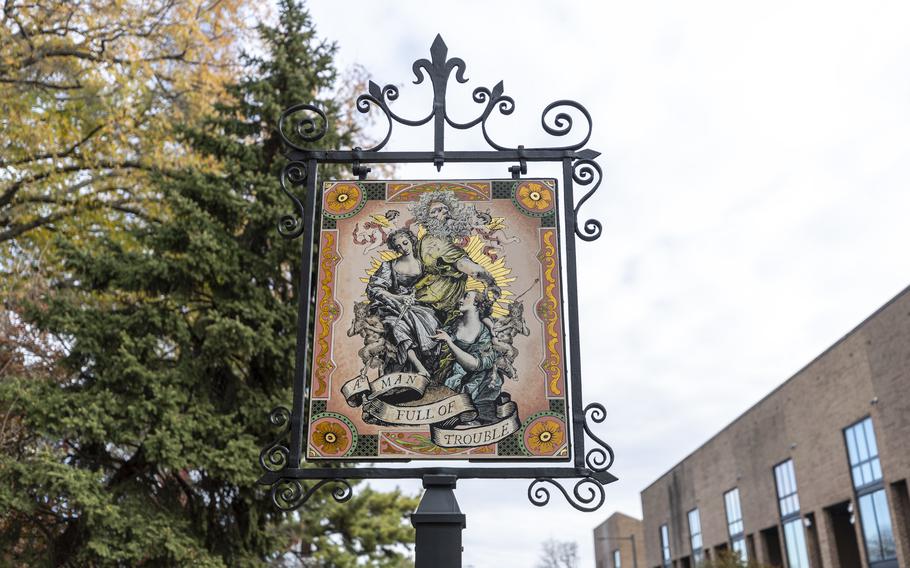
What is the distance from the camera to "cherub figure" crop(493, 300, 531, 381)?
4.39 metres

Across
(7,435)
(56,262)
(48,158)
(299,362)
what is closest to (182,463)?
(7,435)

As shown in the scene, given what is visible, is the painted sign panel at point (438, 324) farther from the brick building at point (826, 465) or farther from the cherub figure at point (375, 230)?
the brick building at point (826, 465)

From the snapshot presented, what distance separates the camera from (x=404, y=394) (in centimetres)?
432

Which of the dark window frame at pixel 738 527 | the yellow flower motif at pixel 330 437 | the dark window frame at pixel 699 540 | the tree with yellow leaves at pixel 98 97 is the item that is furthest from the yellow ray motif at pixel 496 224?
the dark window frame at pixel 699 540

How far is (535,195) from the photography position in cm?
474

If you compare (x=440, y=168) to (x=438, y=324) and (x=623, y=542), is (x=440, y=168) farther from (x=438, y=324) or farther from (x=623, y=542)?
(x=623, y=542)

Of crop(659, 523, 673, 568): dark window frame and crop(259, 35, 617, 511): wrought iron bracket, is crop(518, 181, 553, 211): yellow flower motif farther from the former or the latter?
crop(659, 523, 673, 568): dark window frame

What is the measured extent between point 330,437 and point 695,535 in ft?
151

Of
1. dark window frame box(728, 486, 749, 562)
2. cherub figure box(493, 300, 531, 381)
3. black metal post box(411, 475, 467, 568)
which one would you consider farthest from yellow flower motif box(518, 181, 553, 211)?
dark window frame box(728, 486, 749, 562)

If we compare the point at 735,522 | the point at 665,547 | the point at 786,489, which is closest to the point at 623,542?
the point at 665,547

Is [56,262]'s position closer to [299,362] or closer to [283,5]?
[283,5]

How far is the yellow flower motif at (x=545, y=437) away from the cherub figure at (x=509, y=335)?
303 mm

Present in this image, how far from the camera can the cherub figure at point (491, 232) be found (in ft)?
15.2

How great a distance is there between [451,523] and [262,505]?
7.57 meters
